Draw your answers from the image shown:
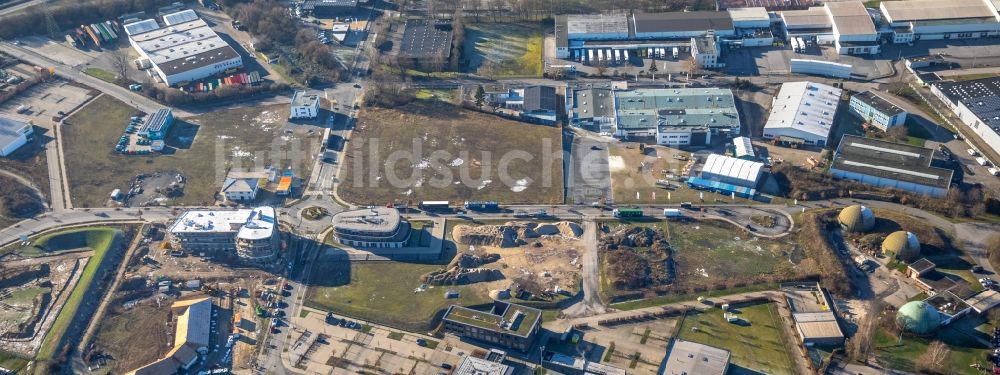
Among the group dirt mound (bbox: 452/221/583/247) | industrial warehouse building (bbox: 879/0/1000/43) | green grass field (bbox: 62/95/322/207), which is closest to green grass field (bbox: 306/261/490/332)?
dirt mound (bbox: 452/221/583/247)

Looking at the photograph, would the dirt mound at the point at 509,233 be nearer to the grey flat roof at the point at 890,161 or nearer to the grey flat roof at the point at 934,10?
the grey flat roof at the point at 890,161

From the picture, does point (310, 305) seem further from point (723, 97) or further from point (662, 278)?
point (723, 97)

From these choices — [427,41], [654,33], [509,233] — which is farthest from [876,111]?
[427,41]

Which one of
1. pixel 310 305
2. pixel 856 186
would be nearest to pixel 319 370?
pixel 310 305

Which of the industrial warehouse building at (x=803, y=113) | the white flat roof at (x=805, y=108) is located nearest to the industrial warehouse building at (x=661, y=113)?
the industrial warehouse building at (x=803, y=113)

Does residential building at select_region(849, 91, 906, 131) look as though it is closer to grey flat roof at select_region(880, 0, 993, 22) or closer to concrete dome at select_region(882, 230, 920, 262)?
grey flat roof at select_region(880, 0, 993, 22)

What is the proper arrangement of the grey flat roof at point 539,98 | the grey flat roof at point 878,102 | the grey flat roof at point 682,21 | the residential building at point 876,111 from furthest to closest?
the grey flat roof at point 682,21 → the grey flat roof at point 539,98 → the grey flat roof at point 878,102 → the residential building at point 876,111

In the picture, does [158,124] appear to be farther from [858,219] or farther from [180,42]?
[858,219]
